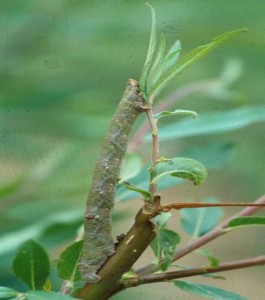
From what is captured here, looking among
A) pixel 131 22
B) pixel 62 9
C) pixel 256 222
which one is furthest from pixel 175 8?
pixel 256 222

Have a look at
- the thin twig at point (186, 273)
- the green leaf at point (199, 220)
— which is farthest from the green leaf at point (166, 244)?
the green leaf at point (199, 220)

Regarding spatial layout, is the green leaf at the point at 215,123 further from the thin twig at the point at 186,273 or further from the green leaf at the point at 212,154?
the thin twig at the point at 186,273

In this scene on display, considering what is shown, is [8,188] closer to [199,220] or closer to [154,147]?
[199,220]

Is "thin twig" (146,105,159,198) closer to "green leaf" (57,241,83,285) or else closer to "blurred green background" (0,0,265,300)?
"green leaf" (57,241,83,285)

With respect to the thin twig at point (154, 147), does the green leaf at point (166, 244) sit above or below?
below

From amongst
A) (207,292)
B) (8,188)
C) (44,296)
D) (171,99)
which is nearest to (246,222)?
(207,292)

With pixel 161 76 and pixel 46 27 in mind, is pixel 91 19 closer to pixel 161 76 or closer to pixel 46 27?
pixel 46 27

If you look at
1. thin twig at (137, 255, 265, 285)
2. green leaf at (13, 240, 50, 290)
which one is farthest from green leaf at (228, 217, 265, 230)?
green leaf at (13, 240, 50, 290)
